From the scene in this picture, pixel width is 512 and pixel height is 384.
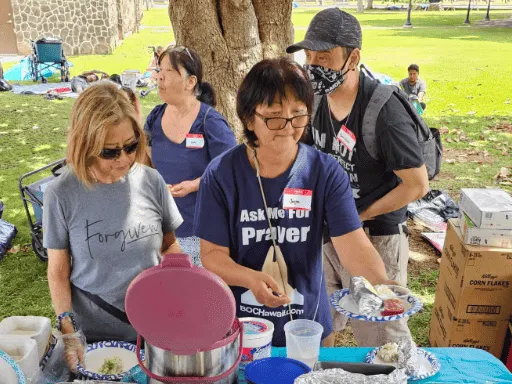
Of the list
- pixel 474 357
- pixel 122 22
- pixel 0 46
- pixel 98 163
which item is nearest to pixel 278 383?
pixel 474 357

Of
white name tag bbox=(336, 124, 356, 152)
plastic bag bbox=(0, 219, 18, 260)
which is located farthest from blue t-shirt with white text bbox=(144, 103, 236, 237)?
plastic bag bbox=(0, 219, 18, 260)

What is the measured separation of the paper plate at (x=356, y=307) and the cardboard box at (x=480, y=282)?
65.5 inches

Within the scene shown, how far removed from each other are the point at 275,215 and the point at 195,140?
1342 millimetres

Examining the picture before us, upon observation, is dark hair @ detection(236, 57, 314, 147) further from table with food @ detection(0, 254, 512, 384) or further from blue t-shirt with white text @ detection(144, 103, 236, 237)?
blue t-shirt with white text @ detection(144, 103, 236, 237)

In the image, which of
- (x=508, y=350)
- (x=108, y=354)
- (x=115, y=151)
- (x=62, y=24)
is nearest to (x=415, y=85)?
(x=508, y=350)

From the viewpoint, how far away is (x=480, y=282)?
323 centimetres

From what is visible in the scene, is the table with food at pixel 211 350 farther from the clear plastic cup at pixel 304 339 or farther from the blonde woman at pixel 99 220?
the blonde woman at pixel 99 220

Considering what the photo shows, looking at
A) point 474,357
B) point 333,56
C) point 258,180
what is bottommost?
point 474,357

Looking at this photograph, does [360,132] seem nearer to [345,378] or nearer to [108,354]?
[345,378]

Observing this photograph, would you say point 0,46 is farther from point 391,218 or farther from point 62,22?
point 391,218

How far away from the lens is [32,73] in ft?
46.9

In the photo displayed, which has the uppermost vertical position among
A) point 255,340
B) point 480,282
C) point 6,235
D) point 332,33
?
point 332,33

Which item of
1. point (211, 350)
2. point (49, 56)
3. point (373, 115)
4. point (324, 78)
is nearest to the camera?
point (211, 350)

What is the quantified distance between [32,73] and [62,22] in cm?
571
